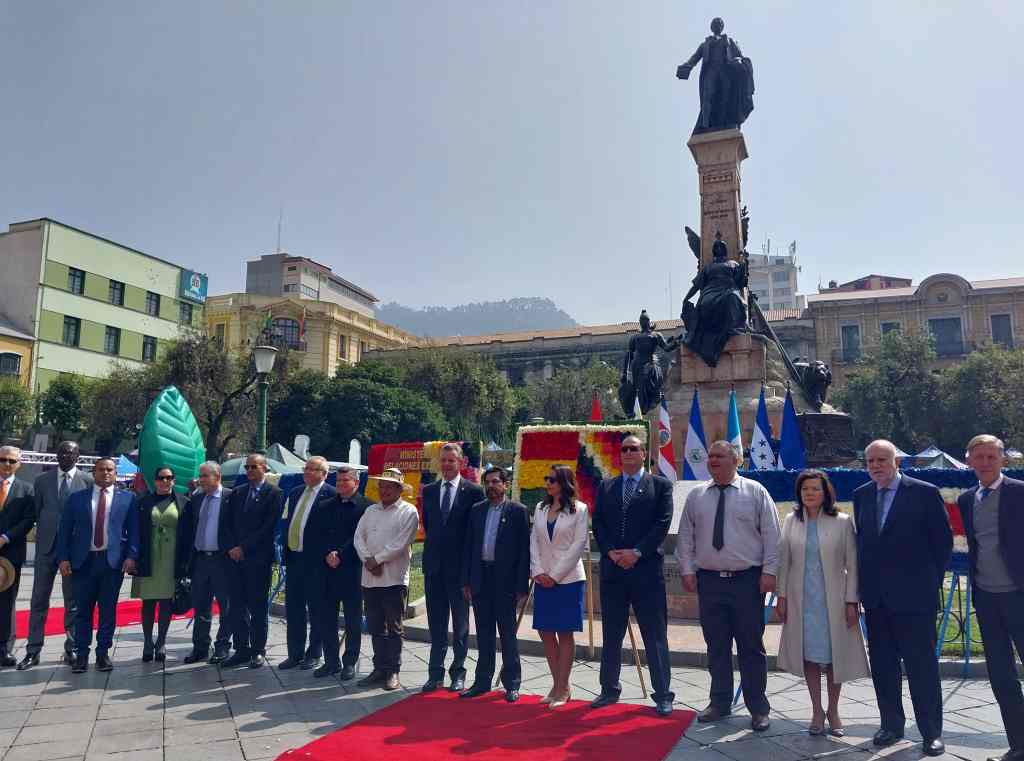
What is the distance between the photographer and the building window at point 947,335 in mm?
53156

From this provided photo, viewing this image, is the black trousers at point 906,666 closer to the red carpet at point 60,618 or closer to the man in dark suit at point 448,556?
the man in dark suit at point 448,556

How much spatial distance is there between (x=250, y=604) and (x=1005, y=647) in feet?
19.2

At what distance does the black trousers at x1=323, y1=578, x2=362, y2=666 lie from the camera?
657cm

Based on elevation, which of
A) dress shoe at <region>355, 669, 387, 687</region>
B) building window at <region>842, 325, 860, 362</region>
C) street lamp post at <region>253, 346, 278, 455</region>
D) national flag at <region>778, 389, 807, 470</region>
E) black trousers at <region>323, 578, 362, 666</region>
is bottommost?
dress shoe at <region>355, 669, 387, 687</region>

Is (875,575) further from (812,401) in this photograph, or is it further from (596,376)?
(596,376)

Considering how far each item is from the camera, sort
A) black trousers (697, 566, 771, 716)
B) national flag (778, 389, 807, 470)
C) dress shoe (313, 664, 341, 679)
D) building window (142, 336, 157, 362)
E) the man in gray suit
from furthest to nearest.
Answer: building window (142, 336, 157, 362) → national flag (778, 389, 807, 470) → the man in gray suit → dress shoe (313, 664, 341, 679) → black trousers (697, 566, 771, 716)

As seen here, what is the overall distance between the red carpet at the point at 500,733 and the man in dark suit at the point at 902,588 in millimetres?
1286

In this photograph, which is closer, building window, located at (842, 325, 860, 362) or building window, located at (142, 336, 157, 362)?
building window, located at (142, 336, 157, 362)

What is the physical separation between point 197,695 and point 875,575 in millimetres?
4969

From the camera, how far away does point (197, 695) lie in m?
5.93

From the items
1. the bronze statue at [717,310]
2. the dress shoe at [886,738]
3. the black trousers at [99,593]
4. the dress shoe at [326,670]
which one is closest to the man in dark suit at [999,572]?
the dress shoe at [886,738]

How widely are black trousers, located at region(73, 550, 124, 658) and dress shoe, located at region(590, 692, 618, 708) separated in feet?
14.1

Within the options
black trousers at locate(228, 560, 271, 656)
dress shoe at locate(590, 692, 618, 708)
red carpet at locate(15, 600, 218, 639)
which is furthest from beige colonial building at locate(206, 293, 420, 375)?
dress shoe at locate(590, 692, 618, 708)

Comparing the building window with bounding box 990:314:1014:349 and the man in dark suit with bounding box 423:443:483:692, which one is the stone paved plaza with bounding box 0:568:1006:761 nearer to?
the man in dark suit with bounding box 423:443:483:692
